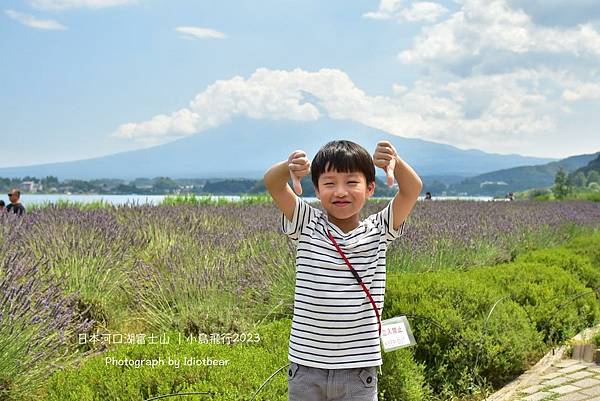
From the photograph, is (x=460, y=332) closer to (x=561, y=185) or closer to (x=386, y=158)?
(x=386, y=158)

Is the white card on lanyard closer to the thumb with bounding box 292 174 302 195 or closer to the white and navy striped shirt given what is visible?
the white and navy striped shirt

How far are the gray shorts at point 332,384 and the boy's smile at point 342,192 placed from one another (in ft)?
1.87

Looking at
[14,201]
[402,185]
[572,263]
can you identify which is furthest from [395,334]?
[14,201]

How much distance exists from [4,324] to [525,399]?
10.8 feet

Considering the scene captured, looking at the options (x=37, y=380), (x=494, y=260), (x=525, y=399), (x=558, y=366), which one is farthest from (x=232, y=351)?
(x=494, y=260)

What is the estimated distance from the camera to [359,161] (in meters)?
Answer: 2.31

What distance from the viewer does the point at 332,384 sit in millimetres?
2252

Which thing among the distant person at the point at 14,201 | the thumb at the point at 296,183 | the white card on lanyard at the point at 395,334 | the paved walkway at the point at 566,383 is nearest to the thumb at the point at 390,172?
the thumb at the point at 296,183

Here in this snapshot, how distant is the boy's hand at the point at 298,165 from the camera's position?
7.48 feet

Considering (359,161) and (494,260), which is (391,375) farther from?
(494,260)

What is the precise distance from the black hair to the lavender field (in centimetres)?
220

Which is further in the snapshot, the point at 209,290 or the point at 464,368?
the point at 209,290

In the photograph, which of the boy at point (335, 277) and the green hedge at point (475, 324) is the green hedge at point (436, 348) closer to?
the green hedge at point (475, 324)

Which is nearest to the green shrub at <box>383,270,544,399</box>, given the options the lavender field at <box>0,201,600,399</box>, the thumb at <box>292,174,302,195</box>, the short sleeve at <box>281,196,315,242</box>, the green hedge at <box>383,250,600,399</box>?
the green hedge at <box>383,250,600,399</box>
